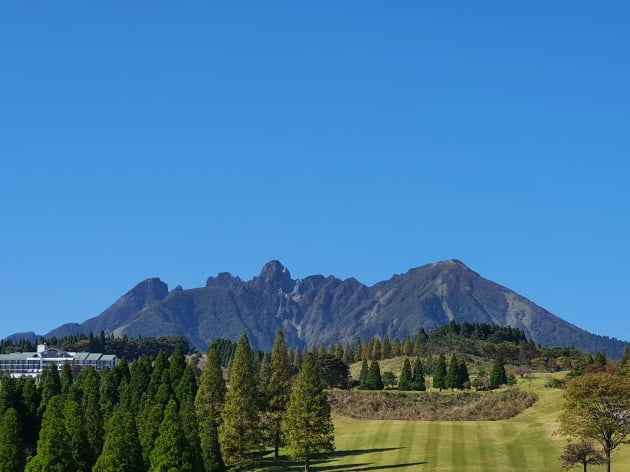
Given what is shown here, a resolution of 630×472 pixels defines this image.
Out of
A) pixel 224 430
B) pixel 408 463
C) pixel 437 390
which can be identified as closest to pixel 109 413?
pixel 224 430

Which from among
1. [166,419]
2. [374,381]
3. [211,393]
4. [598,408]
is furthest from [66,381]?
[598,408]

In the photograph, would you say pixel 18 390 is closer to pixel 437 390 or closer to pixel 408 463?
pixel 408 463

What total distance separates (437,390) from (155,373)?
60.5 metres

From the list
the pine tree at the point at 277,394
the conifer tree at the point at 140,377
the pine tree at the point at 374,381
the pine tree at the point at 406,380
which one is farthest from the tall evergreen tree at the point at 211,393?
the pine tree at the point at 374,381

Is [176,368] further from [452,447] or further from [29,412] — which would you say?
[452,447]

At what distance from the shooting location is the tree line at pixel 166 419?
62.6m

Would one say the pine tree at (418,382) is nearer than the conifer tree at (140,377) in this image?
No

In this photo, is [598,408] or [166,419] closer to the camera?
[166,419]

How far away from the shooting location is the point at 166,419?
212ft

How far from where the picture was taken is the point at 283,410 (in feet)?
319

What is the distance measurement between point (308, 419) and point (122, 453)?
27.5 meters

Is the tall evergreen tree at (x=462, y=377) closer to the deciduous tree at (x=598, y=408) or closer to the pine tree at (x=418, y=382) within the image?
the pine tree at (x=418, y=382)

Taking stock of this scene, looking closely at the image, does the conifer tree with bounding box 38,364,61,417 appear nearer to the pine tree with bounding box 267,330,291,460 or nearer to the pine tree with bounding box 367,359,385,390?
the pine tree with bounding box 267,330,291,460

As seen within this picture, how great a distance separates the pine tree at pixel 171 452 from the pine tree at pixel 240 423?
27.6 metres
